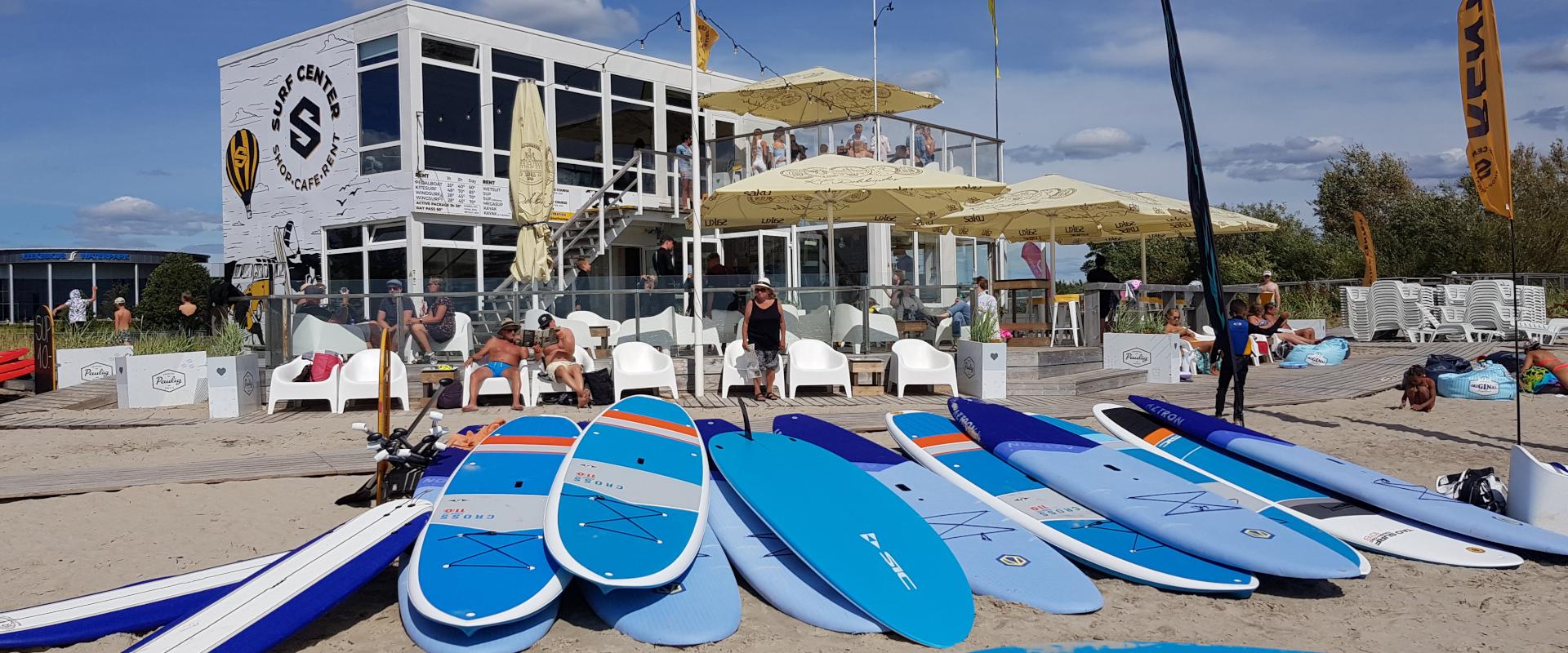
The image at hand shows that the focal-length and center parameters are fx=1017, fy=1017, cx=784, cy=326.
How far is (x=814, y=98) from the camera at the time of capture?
1777cm

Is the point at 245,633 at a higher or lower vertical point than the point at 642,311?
lower

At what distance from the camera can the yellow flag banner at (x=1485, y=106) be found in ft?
21.8

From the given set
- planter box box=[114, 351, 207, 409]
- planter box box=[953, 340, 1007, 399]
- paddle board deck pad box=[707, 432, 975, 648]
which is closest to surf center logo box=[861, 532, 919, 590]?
paddle board deck pad box=[707, 432, 975, 648]

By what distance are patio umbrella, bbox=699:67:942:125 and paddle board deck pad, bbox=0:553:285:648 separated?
44.2 feet

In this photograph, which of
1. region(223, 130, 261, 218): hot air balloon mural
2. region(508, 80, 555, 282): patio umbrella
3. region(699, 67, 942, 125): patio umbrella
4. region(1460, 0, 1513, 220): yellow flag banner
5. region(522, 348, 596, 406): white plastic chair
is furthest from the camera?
region(223, 130, 261, 218): hot air balloon mural

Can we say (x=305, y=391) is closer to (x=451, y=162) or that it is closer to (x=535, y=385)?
(x=535, y=385)

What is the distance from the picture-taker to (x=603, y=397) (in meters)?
10.0

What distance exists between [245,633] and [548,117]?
16.1 meters

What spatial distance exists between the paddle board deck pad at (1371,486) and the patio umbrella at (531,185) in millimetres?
8747

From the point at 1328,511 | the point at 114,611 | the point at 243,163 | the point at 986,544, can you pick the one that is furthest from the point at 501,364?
the point at 243,163

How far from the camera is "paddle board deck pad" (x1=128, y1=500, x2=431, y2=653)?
3.28 meters

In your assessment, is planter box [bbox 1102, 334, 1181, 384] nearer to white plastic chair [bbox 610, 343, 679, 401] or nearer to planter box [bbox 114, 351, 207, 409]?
white plastic chair [bbox 610, 343, 679, 401]

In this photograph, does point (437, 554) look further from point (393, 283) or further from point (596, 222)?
point (596, 222)

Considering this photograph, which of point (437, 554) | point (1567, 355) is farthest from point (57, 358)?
point (1567, 355)
